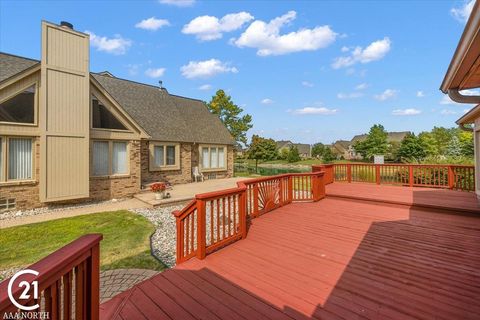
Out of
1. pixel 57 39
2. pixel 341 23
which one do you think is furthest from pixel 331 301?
pixel 341 23

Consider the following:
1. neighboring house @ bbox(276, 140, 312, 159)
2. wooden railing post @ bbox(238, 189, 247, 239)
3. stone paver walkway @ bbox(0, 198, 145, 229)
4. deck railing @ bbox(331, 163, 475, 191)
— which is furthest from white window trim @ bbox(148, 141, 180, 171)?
neighboring house @ bbox(276, 140, 312, 159)

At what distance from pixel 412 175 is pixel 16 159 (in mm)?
15183

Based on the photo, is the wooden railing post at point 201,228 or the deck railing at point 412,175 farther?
the deck railing at point 412,175

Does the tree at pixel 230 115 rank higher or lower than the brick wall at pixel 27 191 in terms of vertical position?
higher

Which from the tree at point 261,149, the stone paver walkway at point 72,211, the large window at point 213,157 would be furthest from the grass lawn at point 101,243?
the tree at point 261,149

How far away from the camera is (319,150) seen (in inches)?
2365

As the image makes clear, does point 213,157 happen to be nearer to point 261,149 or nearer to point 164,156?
point 164,156

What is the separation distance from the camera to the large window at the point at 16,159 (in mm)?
7941

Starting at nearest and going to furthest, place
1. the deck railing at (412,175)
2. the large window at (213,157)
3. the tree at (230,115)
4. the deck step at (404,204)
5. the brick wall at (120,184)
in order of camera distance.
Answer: the deck step at (404,204) → the deck railing at (412,175) → the brick wall at (120,184) → the large window at (213,157) → the tree at (230,115)

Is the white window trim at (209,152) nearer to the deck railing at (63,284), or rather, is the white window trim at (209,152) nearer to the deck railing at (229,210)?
the deck railing at (229,210)

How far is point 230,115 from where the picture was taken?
105 feet

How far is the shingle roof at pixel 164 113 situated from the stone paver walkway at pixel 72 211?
469cm

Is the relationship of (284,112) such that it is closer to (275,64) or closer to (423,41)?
(275,64)

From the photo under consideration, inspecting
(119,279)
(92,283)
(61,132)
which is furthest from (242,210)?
(61,132)
